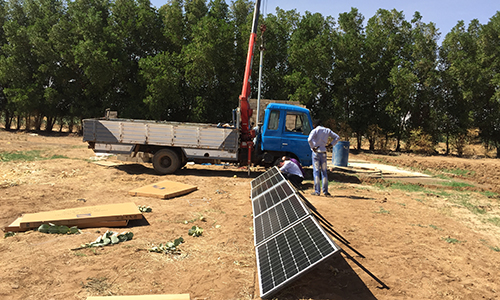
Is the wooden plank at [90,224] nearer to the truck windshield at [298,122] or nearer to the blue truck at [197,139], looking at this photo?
the blue truck at [197,139]

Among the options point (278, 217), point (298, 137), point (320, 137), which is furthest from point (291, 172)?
point (278, 217)

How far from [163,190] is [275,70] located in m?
21.9

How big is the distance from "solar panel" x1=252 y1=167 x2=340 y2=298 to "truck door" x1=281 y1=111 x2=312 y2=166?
5.82 metres

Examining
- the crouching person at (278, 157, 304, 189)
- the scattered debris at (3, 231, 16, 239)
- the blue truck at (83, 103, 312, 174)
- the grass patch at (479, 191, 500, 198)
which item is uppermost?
the blue truck at (83, 103, 312, 174)

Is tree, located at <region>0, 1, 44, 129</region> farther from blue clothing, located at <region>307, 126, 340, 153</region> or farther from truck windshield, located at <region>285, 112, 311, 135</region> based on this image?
blue clothing, located at <region>307, 126, 340, 153</region>

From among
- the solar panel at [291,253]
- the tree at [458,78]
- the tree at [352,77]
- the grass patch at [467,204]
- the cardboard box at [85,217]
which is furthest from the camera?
the tree at [352,77]

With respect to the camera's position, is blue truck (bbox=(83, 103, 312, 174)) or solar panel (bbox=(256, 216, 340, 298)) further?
blue truck (bbox=(83, 103, 312, 174))

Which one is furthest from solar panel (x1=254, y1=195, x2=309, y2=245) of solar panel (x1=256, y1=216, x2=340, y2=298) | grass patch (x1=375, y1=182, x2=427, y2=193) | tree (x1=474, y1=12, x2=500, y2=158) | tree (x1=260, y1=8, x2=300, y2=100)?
tree (x1=474, y1=12, x2=500, y2=158)

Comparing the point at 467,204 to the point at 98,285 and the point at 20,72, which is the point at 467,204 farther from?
the point at 20,72

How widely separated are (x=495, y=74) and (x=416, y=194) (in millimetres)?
22538

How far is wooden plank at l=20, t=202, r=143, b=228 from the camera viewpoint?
18.0ft

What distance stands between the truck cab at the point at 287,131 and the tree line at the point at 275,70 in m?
14.0

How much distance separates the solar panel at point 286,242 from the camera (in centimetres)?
352

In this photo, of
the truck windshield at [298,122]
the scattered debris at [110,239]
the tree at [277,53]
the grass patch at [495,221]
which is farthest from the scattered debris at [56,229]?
the tree at [277,53]
